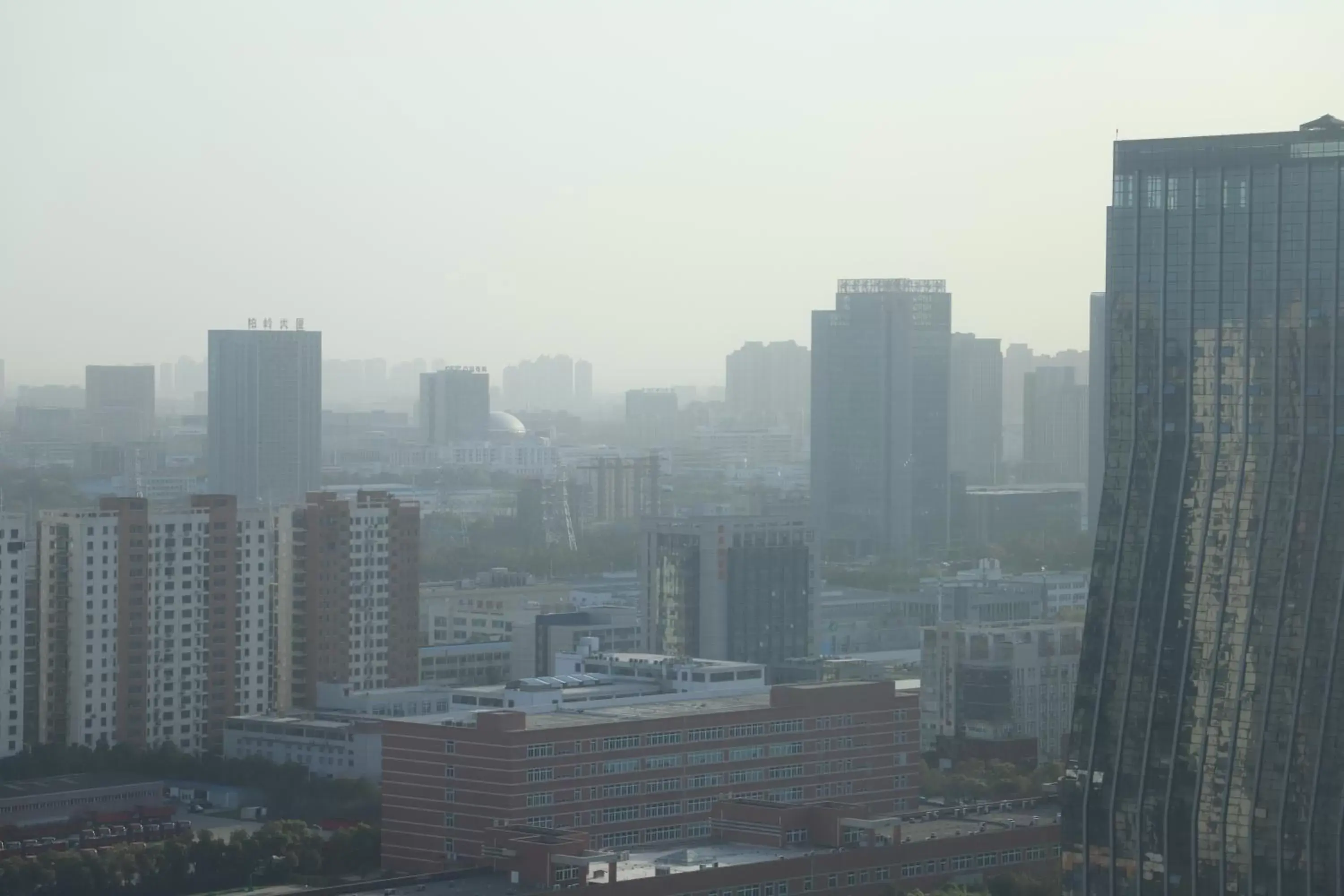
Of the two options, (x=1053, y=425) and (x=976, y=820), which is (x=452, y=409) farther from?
(x=976, y=820)

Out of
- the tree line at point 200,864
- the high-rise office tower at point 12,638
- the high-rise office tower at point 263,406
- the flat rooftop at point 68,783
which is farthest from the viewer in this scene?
the high-rise office tower at point 263,406

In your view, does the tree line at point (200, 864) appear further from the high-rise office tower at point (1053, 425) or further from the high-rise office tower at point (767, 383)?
the high-rise office tower at point (767, 383)

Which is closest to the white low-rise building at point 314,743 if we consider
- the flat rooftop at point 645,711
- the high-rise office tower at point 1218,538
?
the flat rooftop at point 645,711

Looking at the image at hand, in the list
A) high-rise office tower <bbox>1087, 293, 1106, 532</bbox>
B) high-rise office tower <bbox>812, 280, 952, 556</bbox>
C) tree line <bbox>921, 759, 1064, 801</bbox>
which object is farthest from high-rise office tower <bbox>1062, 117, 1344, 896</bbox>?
high-rise office tower <bbox>812, 280, 952, 556</bbox>

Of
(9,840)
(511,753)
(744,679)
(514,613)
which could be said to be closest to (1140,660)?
(511,753)

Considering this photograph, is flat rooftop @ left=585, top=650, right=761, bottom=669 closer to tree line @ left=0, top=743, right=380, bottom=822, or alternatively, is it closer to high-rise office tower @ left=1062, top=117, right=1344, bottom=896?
tree line @ left=0, top=743, right=380, bottom=822

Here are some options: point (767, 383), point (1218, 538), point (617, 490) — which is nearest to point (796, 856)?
point (1218, 538)

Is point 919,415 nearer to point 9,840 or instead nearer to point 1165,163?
point 9,840

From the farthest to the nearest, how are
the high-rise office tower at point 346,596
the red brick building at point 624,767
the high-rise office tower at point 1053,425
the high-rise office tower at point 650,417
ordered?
1. the high-rise office tower at point 650,417
2. the high-rise office tower at point 1053,425
3. the high-rise office tower at point 346,596
4. the red brick building at point 624,767
